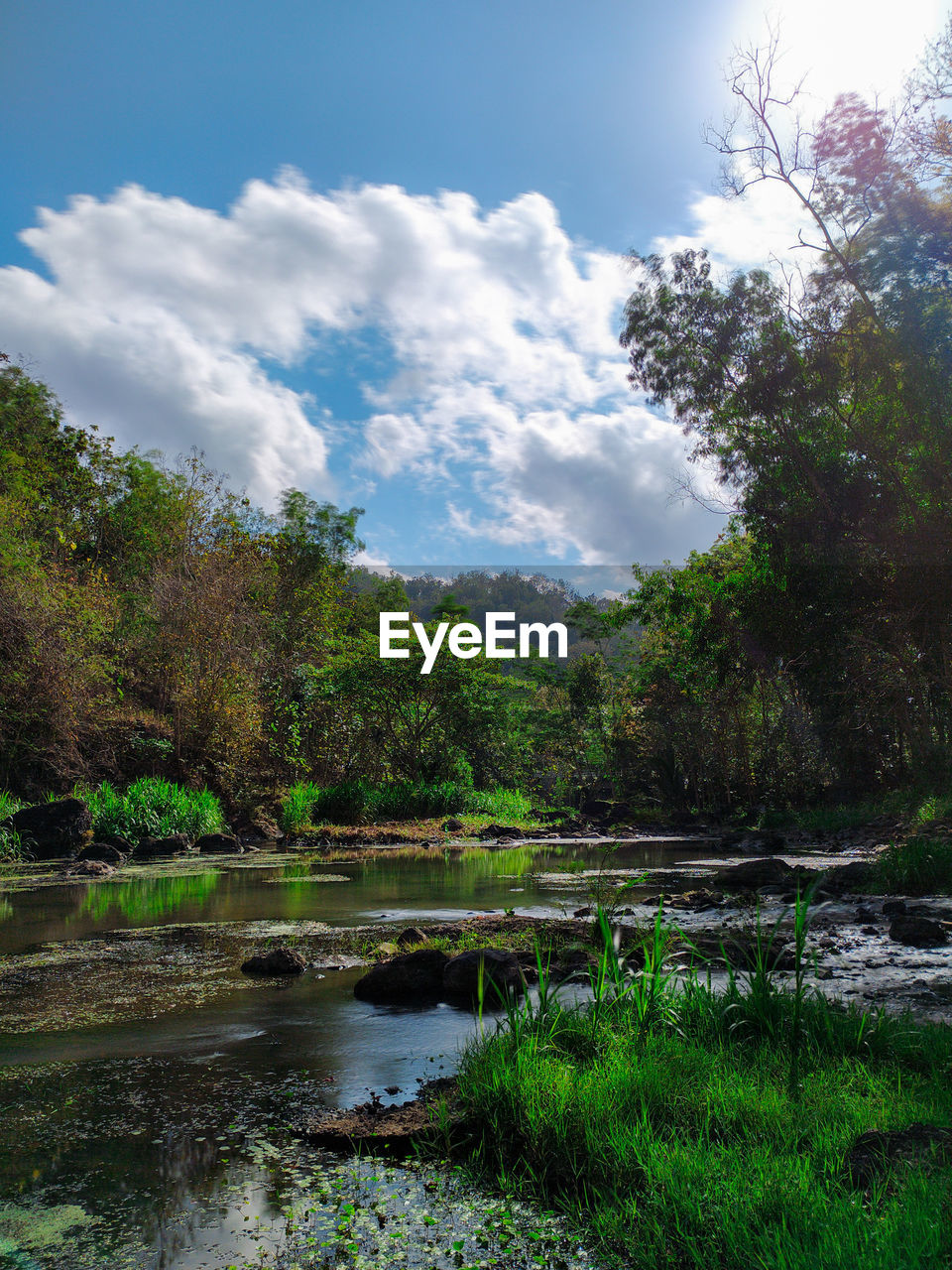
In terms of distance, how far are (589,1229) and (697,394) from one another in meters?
17.4

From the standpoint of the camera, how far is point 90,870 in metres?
13.2

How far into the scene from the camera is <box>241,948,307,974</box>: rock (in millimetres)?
6492

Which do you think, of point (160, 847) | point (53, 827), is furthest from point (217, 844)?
point (53, 827)

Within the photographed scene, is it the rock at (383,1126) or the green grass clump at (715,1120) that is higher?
the green grass clump at (715,1120)

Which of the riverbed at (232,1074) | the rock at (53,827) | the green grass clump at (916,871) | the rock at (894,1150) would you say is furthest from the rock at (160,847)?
the rock at (894,1150)

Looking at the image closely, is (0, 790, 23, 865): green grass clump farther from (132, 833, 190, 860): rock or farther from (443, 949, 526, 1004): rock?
(443, 949, 526, 1004): rock

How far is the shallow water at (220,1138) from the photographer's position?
2.70 meters

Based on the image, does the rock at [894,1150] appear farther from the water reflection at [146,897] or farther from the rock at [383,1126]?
the water reflection at [146,897]

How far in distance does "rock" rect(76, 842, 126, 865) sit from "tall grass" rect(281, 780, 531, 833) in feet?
20.0

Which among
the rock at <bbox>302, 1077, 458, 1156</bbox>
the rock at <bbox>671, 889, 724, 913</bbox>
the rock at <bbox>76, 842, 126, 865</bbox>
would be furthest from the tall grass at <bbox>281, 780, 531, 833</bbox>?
the rock at <bbox>302, 1077, 458, 1156</bbox>

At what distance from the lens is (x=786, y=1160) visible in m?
2.74

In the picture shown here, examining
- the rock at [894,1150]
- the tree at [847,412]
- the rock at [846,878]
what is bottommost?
the rock at [846,878]

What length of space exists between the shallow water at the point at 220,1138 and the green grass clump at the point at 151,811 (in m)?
9.62

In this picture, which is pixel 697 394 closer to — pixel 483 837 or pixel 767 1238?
pixel 483 837
